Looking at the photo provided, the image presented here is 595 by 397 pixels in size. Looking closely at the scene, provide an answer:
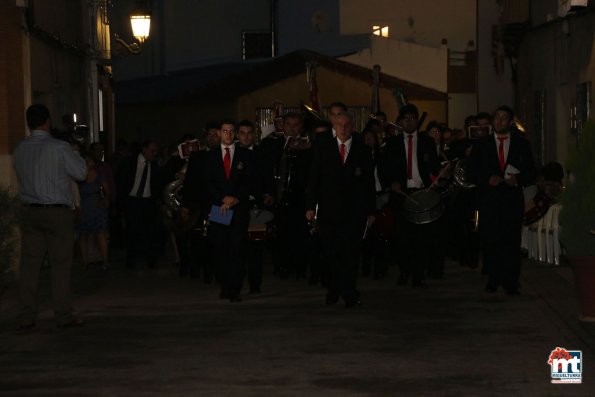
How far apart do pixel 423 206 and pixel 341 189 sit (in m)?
2.23

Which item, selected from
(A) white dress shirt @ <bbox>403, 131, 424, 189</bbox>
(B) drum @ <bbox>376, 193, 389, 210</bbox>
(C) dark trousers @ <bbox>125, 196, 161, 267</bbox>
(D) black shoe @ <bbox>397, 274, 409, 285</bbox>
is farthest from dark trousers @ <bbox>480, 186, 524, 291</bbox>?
(C) dark trousers @ <bbox>125, 196, 161, 267</bbox>

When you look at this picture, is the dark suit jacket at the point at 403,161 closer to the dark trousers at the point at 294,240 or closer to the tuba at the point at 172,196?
the dark trousers at the point at 294,240

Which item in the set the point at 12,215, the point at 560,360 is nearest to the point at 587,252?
the point at 560,360

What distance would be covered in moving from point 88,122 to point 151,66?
26.4 meters

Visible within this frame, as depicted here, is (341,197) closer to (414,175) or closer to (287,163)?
(414,175)

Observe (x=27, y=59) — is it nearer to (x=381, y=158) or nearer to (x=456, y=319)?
(x=381, y=158)

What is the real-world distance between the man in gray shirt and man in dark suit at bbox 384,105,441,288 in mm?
4815

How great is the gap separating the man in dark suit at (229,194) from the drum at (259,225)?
456 mm

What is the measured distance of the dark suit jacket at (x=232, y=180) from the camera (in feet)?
51.4

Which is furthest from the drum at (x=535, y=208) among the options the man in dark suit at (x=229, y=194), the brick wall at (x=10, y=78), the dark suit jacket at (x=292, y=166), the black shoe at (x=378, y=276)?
the brick wall at (x=10, y=78)

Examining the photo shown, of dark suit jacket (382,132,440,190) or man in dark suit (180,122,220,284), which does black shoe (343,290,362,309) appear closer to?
man in dark suit (180,122,220,284)

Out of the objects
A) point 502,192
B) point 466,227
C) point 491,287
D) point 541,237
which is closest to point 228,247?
point 491,287

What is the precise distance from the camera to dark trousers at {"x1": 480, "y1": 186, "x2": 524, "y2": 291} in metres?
15.3

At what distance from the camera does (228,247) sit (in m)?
15.6
